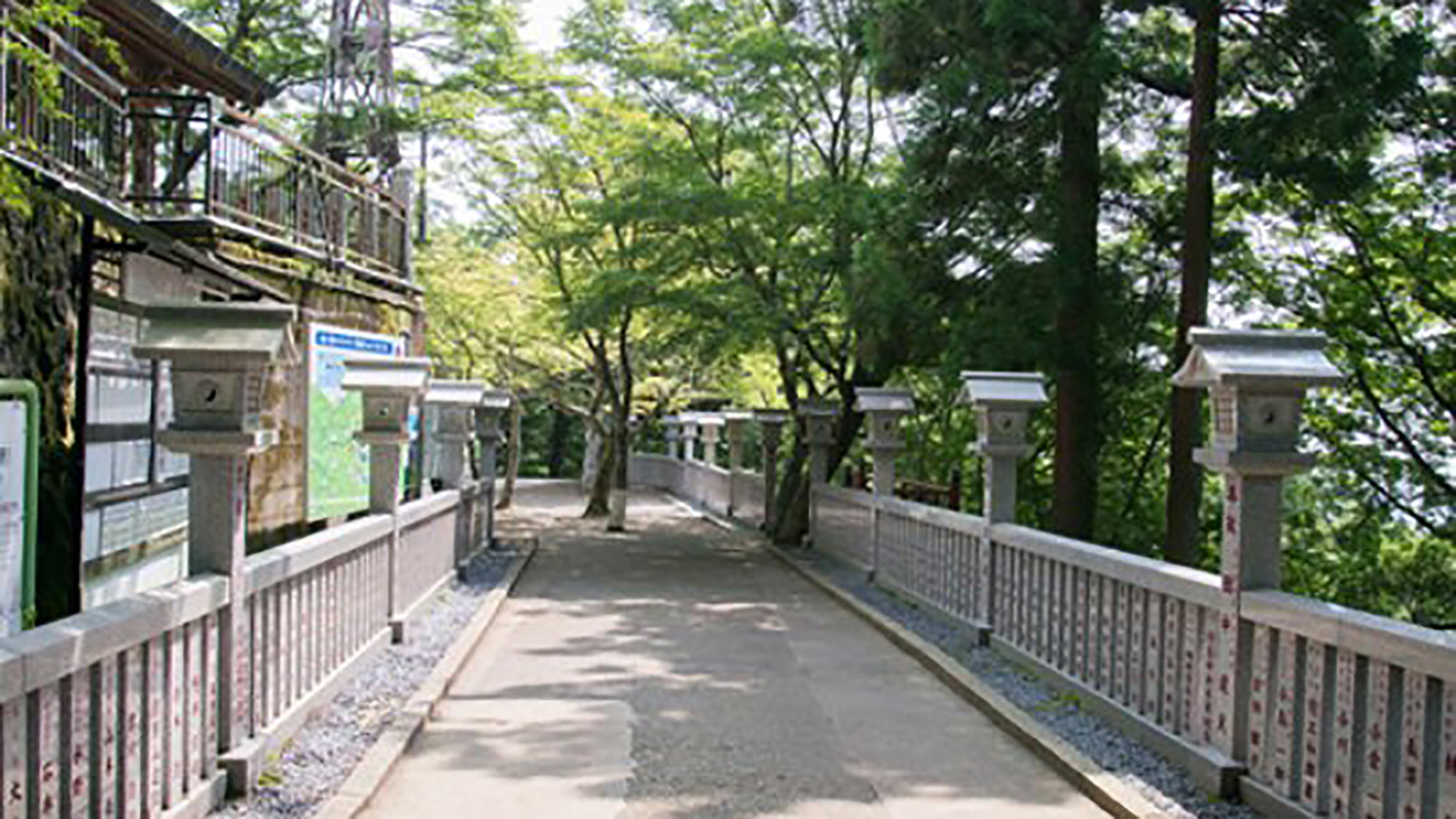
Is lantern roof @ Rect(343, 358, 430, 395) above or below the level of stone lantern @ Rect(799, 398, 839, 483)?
above

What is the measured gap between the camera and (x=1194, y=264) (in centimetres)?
1088

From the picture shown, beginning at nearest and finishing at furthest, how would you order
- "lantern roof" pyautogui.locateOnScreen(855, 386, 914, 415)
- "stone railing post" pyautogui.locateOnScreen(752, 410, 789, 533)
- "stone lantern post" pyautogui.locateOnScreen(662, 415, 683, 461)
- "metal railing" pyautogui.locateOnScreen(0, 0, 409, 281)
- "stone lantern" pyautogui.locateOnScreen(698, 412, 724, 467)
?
1. "metal railing" pyautogui.locateOnScreen(0, 0, 409, 281)
2. "lantern roof" pyautogui.locateOnScreen(855, 386, 914, 415)
3. "stone railing post" pyautogui.locateOnScreen(752, 410, 789, 533)
4. "stone lantern" pyautogui.locateOnScreen(698, 412, 724, 467)
5. "stone lantern post" pyautogui.locateOnScreen(662, 415, 683, 461)

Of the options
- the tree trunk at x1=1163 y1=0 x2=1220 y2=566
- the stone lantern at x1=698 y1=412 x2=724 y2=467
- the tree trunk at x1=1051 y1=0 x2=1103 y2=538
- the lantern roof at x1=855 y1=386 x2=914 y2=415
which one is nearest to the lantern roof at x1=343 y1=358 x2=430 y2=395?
the lantern roof at x1=855 y1=386 x2=914 y2=415

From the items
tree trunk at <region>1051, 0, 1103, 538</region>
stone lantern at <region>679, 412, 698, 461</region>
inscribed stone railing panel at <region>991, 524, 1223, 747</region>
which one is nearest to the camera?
inscribed stone railing panel at <region>991, 524, 1223, 747</region>

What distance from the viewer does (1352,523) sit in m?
19.4

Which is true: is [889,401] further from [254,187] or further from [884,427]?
[254,187]

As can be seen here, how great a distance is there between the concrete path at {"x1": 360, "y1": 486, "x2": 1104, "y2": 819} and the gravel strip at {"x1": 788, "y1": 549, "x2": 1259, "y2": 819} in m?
0.29

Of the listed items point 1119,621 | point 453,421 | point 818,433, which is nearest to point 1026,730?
point 1119,621

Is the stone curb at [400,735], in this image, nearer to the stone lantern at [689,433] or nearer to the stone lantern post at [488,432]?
the stone lantern post at [488,432]

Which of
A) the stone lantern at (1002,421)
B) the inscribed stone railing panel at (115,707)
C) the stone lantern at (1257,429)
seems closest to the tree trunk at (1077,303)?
the stone lantern at (1002,421)

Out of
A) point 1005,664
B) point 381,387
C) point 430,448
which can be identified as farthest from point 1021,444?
point 430,448

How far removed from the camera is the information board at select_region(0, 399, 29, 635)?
17.8ft

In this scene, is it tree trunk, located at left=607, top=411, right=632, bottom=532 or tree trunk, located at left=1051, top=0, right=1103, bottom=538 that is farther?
tree trunk, located at left=607, top=411, right=632, bottom=532

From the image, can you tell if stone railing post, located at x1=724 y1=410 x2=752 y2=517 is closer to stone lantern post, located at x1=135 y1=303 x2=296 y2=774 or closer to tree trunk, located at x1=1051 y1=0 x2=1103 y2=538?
tree trunk, located at x1=1051 y1=0 x2=1103 y2=538
